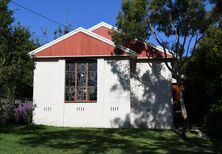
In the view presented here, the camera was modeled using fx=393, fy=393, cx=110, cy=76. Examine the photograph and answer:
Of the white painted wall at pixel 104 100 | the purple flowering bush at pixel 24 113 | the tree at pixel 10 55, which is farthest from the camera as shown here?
the purple flowering bush at pixel 24 113

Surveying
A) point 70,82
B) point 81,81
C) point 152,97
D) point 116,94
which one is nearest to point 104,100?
point 116,94

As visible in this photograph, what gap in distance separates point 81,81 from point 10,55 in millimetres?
5248

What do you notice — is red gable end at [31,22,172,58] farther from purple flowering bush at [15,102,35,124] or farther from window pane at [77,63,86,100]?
purple flowering bush at [15,102,35,124]

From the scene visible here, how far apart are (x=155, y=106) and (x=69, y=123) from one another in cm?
498

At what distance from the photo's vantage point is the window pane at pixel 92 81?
71.2 ft

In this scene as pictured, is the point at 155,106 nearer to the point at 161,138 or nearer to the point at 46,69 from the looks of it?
the point at 161,138

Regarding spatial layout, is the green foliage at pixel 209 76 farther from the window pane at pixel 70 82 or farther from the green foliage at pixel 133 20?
the window pane at pixel 70 82

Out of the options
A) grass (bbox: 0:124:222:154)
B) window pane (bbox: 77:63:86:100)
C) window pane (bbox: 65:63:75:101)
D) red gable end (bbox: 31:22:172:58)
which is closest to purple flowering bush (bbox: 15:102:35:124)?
window pane (bbox: 65:63:75:101)

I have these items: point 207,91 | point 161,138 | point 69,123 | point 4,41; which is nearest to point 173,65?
point 207,91

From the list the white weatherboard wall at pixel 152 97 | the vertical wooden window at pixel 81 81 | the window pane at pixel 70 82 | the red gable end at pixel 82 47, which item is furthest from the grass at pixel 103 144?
the red gable end at pixel 82 47

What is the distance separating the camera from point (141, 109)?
A: 22625 mm

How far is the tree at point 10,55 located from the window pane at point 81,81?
→ 3.89m

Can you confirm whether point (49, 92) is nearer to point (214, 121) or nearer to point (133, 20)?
point (133, 20)

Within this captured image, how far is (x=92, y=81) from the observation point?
21.8 meters
